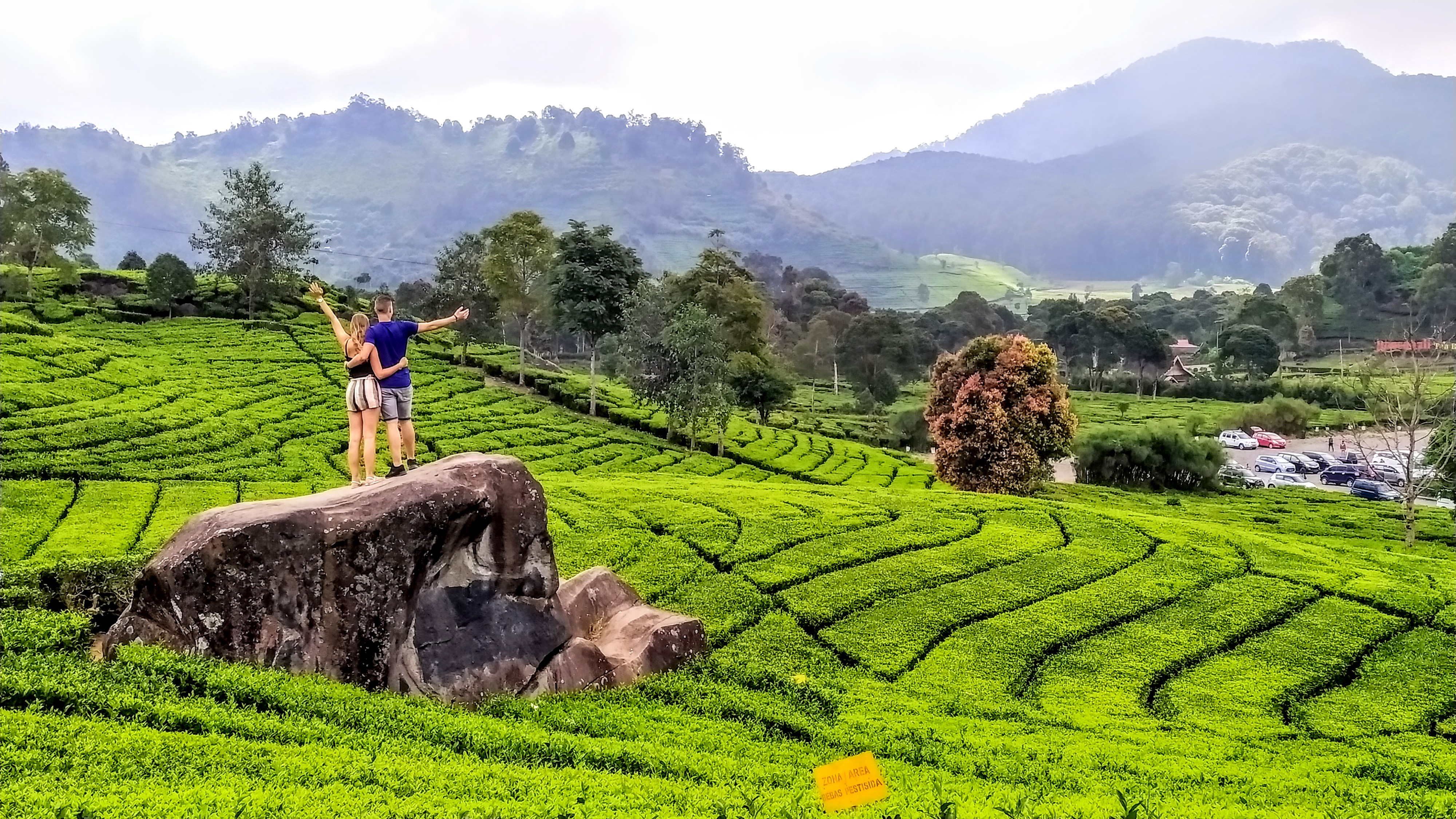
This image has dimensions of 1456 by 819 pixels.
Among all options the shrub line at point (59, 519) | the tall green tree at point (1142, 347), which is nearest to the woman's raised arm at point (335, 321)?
the shrub line at point (59, 519)

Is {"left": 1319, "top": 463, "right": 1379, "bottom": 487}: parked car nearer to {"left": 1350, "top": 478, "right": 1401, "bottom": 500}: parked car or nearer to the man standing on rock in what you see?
{"left": 1350, "top": 478, "right": 1401, "bottom": 500}: parked car

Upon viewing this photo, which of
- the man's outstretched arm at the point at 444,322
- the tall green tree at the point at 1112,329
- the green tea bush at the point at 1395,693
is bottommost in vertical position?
the green tea bush at the point at 1395,693

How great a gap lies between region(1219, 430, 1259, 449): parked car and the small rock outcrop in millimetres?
60507

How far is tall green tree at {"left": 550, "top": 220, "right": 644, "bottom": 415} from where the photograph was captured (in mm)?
42781

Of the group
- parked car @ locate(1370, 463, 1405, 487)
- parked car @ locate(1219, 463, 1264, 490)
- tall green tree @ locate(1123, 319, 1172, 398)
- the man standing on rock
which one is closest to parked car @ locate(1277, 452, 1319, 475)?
parked car @ locate(1370, 463, 1405, 487)

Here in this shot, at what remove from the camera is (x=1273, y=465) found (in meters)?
50.7

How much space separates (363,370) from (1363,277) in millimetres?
117976

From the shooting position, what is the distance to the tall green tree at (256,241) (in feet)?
172

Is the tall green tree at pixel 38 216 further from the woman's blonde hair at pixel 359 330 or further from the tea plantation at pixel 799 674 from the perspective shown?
the woman's blonde hair at pixel 359 330

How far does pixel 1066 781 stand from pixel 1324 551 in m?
15.6

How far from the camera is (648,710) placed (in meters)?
9.53

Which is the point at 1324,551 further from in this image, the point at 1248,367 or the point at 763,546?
the point at 1248,367

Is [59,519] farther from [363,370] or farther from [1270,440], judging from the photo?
[1270,440]

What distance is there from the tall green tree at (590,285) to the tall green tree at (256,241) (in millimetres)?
18379
